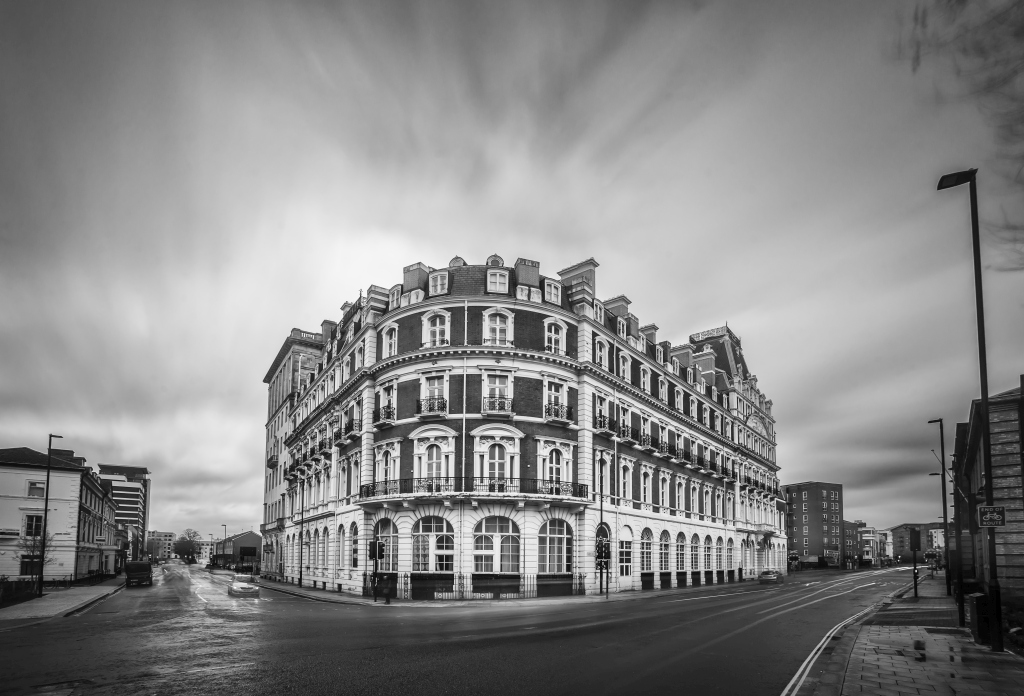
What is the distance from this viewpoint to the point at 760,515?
267 ft

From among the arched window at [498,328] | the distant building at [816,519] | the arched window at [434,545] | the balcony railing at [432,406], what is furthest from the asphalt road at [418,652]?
the distant building at [816,519]

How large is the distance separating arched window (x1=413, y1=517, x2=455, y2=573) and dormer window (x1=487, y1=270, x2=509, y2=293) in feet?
44.5

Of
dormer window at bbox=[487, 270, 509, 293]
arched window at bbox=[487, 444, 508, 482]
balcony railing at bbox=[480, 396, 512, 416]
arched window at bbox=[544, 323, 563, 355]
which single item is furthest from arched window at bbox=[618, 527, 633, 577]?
dormer window at bbox=[487, 270, 509, 293]

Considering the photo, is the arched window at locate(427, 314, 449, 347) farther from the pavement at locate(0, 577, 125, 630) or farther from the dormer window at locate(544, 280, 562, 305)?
the pavement at locate(0, 577, 125, 630)

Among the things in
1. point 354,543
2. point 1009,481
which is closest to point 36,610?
point 354,543

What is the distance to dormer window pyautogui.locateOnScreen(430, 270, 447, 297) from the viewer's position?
4269cm

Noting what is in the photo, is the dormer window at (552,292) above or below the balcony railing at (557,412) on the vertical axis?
above

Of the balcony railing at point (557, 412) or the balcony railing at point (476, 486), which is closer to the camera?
the balcony railing at point (476, 486)

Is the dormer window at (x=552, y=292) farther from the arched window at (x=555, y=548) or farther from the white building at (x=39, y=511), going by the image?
the white building at (x=39, y=511)

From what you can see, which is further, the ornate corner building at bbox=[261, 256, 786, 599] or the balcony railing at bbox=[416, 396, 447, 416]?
the balcony railing at bbox=[416, 396, 447, 416]

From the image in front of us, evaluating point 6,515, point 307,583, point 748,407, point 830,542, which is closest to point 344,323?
point 307,583

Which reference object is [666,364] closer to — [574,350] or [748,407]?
[574,350]

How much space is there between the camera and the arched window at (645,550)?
5002cm

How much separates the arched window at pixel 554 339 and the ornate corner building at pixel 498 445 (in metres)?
0.07
